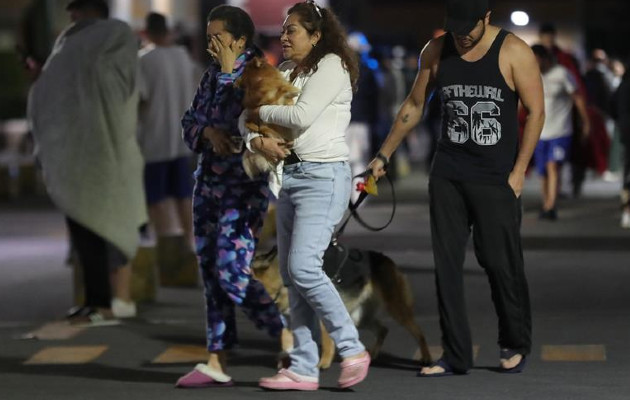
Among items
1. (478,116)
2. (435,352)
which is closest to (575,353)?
(435,352)

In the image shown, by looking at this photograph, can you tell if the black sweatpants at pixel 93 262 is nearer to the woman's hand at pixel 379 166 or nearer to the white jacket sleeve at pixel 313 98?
the woman's hand at pixel 379 166

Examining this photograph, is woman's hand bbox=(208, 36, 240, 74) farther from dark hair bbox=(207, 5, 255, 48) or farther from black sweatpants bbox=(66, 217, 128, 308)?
black sweatpants bbox=(66, 217, 128, 308)

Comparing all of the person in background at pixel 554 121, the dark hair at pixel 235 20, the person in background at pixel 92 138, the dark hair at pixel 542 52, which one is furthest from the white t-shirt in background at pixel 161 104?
the dark hair at pixel 235 20

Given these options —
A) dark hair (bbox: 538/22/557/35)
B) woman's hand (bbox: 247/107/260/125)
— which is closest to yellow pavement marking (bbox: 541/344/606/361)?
woman's hand (bbox: 247/107/260/125)

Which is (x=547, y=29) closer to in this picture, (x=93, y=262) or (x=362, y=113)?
(x=362, y=113)

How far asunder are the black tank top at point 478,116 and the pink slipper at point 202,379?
1495 mm

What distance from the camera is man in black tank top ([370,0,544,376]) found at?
8172mm

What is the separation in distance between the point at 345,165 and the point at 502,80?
876 mm

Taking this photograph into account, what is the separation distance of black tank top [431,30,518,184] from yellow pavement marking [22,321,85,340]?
3.15m

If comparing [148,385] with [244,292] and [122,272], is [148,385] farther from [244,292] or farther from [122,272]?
[122,272]

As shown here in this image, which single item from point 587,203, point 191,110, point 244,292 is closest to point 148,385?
point 244,292

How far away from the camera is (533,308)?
1093 cm

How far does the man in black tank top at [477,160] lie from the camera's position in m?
8.17

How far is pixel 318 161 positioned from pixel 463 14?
1.00 meters
